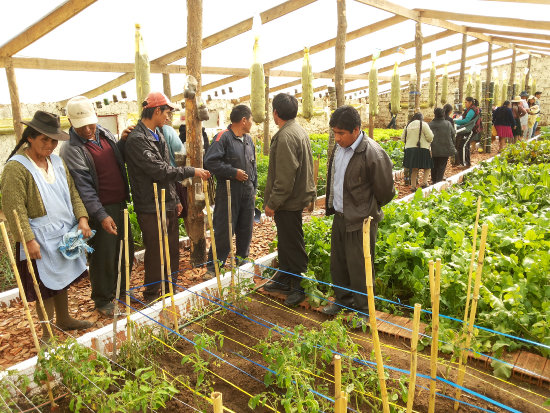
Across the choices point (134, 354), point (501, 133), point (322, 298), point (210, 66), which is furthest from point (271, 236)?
point (501, 133)

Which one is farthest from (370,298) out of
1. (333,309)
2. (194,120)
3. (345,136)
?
(194,120)

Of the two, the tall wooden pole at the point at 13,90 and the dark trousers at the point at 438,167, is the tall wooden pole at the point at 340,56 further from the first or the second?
the tall wooden pole at the point at 13,90

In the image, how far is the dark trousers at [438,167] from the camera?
373 inches

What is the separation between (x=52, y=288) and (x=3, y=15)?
3.77 metres

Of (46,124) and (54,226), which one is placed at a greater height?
(46,124)

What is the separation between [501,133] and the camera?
46.6 feet

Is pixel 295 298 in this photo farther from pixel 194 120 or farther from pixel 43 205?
pixel 43 205

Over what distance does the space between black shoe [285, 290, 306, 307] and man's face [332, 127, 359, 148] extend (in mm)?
1707

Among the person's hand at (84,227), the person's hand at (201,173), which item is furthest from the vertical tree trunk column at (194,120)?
the person's hand at (84,227)

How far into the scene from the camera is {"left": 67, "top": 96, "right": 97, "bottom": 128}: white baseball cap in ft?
11.8

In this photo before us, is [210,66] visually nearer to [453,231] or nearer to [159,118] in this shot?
[159,118]

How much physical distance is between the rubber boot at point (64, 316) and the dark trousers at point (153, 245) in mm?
727

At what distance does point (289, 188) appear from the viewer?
4051 mm

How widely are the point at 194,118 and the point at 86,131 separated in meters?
1.26
